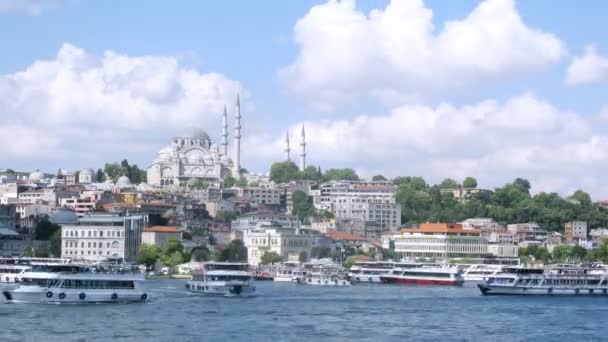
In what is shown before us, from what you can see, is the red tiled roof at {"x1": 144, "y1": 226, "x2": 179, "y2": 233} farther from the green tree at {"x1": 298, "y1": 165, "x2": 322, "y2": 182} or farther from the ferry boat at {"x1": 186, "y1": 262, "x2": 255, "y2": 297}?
the green tree at {"x1": 298, "y1": 165, "x2": 322, "y2": 182}

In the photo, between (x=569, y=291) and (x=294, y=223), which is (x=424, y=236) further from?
(x=569, y=291)

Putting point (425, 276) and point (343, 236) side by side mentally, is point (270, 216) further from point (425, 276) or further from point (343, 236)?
point (425, 276)

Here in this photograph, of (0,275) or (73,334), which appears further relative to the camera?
(0,275)

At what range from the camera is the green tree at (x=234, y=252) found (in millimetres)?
89938

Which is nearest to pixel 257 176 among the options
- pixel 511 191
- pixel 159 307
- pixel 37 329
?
pixel 511 191

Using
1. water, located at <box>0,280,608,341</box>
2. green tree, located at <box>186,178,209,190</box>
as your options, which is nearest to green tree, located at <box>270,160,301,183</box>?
green tree, located at <box>186,178,209,190</box>

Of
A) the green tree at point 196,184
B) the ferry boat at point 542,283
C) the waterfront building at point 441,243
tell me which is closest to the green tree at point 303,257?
the waterfront building at point 441,243

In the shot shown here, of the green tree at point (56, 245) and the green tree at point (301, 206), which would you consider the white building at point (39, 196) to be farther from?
the green tree at point (56, 245)

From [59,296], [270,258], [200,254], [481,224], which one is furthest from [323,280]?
[481,224]

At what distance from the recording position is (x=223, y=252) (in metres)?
90.7

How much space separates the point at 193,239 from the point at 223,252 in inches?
203

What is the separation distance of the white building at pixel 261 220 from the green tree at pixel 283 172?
31583 mm

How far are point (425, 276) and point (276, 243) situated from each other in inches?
759

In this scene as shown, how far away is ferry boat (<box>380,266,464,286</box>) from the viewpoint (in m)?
76.4
